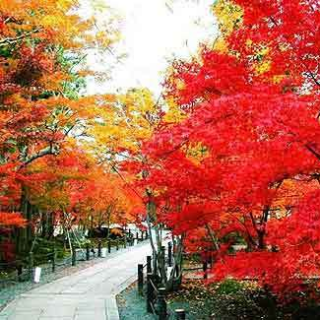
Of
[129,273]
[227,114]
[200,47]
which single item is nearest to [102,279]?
[129,273]

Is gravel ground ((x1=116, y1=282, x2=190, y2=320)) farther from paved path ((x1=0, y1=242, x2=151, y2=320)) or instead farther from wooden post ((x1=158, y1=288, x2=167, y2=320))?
wooden post ((x1=158, y1=288, x2=167, y2=320))

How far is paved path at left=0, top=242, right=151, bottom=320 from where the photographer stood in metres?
11.3

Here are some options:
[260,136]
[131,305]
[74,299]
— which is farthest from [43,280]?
[260,136]

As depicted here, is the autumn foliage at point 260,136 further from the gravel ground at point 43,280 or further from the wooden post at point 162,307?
the gravel ground at point 43,280

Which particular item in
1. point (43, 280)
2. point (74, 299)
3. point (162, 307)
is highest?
point (162, 307)

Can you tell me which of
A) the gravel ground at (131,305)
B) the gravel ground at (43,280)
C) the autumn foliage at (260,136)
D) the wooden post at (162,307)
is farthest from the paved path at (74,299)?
the autumn foliage at (260,136)

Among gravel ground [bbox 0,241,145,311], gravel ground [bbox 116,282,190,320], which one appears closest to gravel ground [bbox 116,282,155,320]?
gravel ground [bbox 116,282,190,320]

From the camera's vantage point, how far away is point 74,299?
13586 millimetres

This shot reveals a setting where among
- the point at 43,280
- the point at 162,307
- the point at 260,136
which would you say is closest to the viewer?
the point at 260,136

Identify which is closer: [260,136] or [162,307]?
[260,136]

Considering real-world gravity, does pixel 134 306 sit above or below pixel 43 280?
below

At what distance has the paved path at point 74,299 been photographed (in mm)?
11305

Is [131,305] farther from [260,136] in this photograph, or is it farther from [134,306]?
[260,136]

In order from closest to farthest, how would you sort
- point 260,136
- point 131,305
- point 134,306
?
point 260,136
point 134,306
point 131,305
